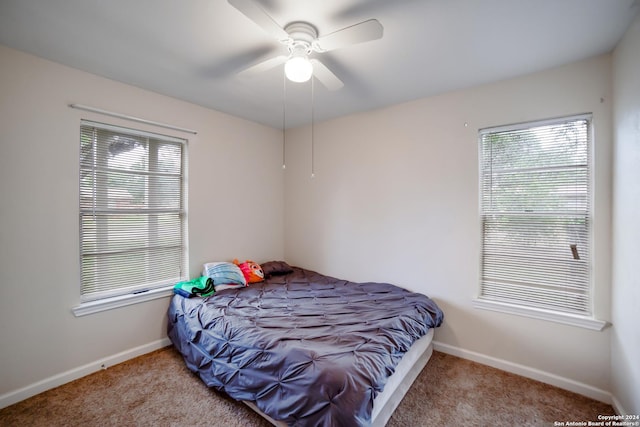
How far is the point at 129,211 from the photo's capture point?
2.61 meters

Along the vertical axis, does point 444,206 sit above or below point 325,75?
below

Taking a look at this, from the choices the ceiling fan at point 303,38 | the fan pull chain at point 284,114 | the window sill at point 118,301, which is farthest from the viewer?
the fan pull chain at point 284,114

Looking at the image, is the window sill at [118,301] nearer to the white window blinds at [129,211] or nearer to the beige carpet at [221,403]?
the white window blinds at [129,211]

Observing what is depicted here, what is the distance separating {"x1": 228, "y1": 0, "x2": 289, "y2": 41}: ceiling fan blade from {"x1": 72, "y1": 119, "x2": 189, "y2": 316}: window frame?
184cm

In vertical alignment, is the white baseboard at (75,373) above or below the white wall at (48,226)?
below

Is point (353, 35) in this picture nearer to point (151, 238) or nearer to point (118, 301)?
point (151, 238)

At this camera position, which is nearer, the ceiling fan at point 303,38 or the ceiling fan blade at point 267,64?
the ceiling fan at point 303,38

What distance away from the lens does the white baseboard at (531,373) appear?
2.01 metres

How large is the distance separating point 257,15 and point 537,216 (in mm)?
2580

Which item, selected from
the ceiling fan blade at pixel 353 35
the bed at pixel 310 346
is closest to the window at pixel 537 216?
the bed at pixel 310 346

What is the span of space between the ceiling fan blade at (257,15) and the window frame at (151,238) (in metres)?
1.84

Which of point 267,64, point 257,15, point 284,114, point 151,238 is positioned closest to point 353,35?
point 257,15

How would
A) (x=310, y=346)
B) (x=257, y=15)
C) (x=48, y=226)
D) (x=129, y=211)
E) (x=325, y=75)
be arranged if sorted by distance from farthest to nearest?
(x=129, y=211), (x=48, y=226), (x=325, y=75), (x=310, y=346), (x=257, y=15)

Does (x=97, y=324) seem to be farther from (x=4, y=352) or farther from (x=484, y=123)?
(x=484, y=123)
